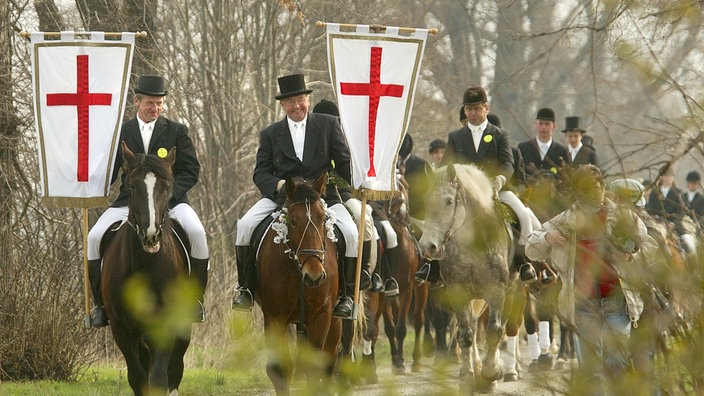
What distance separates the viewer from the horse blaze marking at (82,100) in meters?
10.7

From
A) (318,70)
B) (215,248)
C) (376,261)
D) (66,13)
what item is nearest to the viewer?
(376,261)

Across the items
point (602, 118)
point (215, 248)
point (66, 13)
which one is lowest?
point (215, 248)

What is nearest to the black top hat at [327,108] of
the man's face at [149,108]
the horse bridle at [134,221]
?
the man's face at [149,108]

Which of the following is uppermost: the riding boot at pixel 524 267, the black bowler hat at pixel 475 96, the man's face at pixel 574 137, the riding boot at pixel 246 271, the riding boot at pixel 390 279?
the black bowler hat at pixel 475 96

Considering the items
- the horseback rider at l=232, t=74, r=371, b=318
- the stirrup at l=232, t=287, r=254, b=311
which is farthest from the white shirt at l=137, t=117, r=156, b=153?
the stirrup at l=232, t=287, r=254, b=311

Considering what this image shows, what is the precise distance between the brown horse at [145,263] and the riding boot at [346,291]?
51.2 inches

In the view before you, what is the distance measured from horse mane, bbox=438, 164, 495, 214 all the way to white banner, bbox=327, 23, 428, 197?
1.09 m

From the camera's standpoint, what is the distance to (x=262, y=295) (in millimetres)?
10148

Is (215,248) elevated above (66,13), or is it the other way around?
(66,13)

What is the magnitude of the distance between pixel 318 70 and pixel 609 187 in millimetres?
16500

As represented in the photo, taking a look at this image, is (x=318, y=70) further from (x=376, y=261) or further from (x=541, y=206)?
(x=541, y=206)

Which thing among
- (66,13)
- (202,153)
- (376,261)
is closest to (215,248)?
(202,153)

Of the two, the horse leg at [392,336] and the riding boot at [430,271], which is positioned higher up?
the riding boot at [430,271]

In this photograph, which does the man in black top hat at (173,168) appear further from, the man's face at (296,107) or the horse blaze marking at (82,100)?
the man's face at (296,107)
